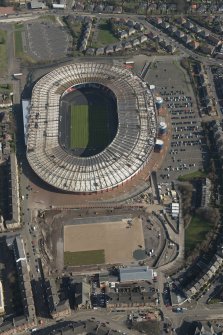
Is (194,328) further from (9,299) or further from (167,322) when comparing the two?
(9,299)

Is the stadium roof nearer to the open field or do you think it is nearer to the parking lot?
the open field

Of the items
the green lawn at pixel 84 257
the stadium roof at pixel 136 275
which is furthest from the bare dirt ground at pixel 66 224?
the stadium roof at pixel 136 275

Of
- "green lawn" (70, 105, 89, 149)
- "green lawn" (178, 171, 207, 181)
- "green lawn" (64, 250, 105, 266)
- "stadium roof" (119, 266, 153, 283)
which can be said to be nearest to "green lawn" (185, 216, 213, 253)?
"stadium roof" (119, 266, 153, 283)

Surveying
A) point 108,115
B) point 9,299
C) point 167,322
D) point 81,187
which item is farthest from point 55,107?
point 167,322

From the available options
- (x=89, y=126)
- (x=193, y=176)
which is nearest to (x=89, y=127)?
(x=89, y=126)

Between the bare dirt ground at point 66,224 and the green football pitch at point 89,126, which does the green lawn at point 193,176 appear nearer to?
the bare dirt ground at point 66,224

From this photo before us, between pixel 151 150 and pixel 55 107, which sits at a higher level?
pixel 55 107
